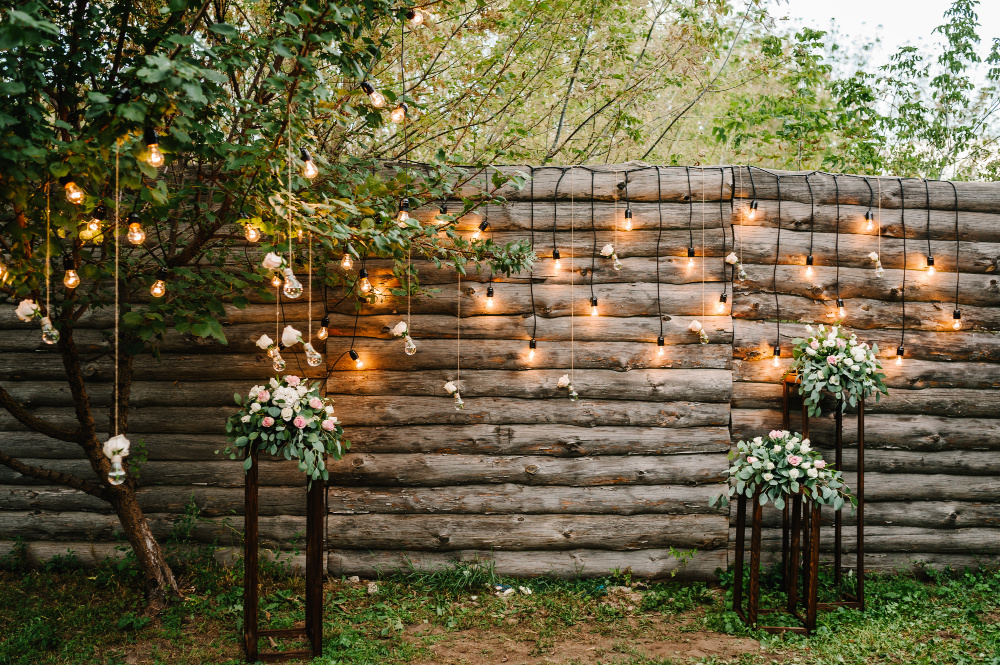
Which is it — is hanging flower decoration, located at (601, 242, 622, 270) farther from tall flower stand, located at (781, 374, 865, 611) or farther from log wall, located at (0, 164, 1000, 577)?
tall flower stand, located at (781, 374, 865, 611)

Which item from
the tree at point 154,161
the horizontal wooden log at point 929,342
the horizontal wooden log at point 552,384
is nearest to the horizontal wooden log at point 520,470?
the horizontal wooden log at point 552,384

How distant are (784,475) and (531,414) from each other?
6.49 feet

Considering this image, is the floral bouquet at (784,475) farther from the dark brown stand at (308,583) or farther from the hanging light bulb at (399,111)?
the hanging light bulb at (399,111)

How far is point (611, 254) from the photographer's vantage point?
4625 mm

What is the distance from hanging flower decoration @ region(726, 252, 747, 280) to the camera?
4.51 metres

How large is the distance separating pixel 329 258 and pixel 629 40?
168 inches

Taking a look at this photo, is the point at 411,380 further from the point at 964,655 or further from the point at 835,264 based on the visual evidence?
the point at 964,655

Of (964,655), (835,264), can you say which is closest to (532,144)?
(835,264)

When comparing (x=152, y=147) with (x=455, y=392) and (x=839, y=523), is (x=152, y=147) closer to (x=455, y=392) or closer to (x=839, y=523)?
(x=455, y=392)

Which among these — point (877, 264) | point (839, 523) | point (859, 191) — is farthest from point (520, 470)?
point (859, 191)

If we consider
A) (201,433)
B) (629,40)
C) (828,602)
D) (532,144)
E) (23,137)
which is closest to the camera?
(23,137)

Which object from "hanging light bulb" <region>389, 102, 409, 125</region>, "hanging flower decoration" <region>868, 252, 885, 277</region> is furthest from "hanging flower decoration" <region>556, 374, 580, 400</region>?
"hanging flower decoration" <region>868, 252, 885, 277</region>

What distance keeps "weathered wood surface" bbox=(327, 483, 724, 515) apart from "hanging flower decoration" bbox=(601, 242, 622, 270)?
1922 millimetres

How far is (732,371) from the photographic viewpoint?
4719mm
